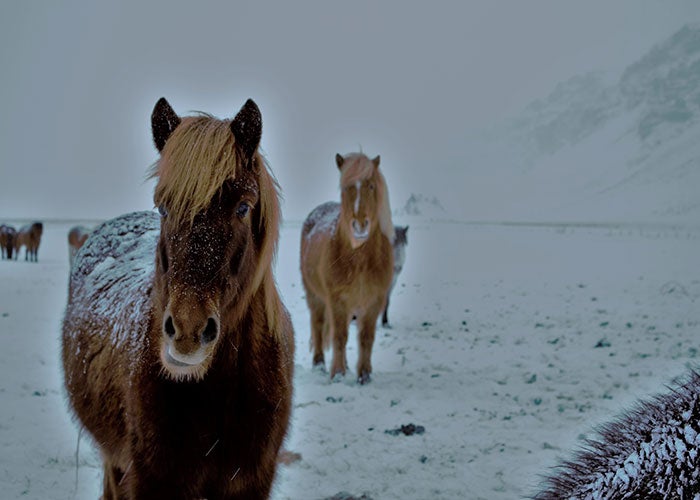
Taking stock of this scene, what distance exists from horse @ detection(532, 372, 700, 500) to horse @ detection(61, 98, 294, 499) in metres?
1.25

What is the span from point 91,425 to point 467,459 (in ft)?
9.34

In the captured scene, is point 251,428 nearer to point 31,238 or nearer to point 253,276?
point 253,276

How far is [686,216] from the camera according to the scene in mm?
17906

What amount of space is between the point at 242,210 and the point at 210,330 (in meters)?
0.55

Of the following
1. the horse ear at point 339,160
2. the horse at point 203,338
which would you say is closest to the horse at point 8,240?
the horse ear at point 339,160

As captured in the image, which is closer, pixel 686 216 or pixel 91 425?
pixel 91 425

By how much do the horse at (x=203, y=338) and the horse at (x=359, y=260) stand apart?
3428 mm

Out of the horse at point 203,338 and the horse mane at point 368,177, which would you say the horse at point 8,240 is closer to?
the horse mane at point 368,177

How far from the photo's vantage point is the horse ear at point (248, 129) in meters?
1.96

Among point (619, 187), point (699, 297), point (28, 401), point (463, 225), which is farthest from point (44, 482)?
point (463, 225)

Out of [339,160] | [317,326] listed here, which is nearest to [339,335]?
[317,326]

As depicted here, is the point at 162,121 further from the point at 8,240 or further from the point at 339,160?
the point at 8,240

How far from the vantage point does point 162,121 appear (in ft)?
6.71

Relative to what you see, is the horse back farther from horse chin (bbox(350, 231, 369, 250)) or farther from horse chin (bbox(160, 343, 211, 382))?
horse chin (bbox(350, 231, 369, 250))
